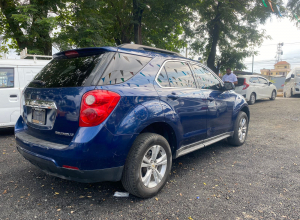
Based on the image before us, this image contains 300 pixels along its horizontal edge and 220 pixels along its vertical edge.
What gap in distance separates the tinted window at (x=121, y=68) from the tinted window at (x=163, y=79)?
266 millimetres

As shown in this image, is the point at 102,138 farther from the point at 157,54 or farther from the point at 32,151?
the point at 157,54

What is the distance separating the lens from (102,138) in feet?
7.81

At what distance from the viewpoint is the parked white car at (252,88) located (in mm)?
12766

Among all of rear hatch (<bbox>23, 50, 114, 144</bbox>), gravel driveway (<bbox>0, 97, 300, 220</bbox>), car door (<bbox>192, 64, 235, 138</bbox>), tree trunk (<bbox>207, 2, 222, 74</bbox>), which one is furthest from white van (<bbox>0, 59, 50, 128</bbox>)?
tree trunk (<bbox>207, 2, 222, 74</bbox>)

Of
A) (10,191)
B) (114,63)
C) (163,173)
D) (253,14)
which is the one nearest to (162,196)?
(163,173)

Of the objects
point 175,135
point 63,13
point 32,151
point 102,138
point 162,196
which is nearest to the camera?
point 102,138

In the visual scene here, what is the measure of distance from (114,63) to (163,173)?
145 centimetres

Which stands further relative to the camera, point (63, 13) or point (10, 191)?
point (63, 13)

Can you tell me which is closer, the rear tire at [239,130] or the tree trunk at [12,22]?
the rear tire at [239,130]

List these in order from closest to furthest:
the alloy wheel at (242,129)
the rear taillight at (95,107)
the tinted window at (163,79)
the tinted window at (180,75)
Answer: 1. the rear taillight at (95,107)
2. the tinted window at (163,79)
3. the tinted window at (180,75)
4. the alloy wheel at (242,129)

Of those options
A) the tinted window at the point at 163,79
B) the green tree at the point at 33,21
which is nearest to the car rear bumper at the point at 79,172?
the tinted window at the point at 163,79

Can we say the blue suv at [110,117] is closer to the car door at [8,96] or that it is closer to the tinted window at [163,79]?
the tinted window at [163,79]

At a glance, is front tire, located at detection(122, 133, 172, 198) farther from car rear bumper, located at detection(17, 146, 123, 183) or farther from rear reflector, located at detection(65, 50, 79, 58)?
rear reflector, located at detection(65, 50, 79, 58)

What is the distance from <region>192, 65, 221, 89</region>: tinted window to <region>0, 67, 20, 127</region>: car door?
4.47m
